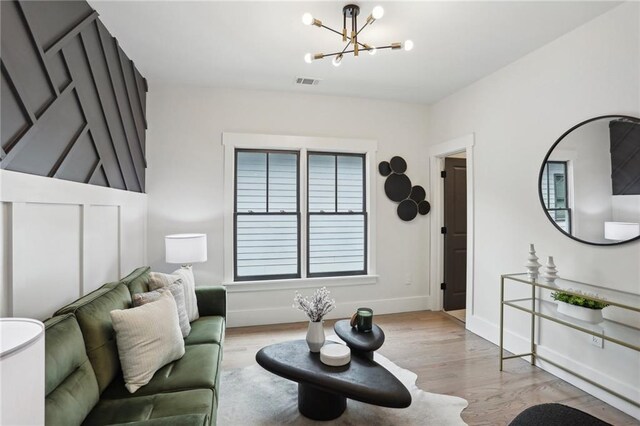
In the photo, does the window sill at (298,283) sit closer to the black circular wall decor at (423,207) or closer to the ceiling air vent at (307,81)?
the black circular wall decor at (423,207)

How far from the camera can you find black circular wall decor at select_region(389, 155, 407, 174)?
4391mm

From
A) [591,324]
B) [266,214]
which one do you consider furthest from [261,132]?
[591,324]

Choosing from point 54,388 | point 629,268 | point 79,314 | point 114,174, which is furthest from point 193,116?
point 629,268

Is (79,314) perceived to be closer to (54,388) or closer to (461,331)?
(54,388)

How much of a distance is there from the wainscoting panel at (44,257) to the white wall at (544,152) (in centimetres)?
373

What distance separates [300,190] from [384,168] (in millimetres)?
1211

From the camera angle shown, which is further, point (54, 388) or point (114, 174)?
point (114, 174)

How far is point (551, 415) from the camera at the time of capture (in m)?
1.32

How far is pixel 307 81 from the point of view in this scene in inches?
147

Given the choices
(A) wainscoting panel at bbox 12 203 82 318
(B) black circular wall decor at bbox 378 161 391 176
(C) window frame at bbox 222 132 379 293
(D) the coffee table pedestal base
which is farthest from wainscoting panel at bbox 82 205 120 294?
(B) black circular wall decor at bbox 378 161 391 176

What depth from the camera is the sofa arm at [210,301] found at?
9.59 feet

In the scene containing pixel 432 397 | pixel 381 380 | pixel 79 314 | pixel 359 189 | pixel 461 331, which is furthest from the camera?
pixel 359 189

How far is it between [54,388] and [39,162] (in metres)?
1.17

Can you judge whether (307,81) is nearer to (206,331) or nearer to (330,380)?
(206,331)
